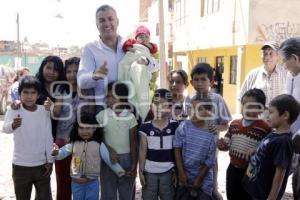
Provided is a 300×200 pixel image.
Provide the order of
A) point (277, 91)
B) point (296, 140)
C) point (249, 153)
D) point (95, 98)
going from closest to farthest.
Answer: point (296, 140)
point (249, 153)
point (95, 98)
point (277, 91)

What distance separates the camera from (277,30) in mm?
9914

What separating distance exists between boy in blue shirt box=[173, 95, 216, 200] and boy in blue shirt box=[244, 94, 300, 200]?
1.26ft

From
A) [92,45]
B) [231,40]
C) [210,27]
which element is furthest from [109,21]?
[210,27]

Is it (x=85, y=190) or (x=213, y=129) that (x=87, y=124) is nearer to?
(x=85, y=190)

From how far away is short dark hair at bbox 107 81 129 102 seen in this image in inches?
115

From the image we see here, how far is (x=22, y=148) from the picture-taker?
2975mm

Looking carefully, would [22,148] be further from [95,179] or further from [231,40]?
[231,40]

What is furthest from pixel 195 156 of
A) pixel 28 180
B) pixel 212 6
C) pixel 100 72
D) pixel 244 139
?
pixel 212 6

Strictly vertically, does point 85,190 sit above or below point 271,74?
below

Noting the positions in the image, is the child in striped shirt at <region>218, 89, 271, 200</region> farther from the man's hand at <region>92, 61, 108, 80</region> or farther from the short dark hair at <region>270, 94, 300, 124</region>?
the man's hand at <region>92, 61, 108, 80</region>

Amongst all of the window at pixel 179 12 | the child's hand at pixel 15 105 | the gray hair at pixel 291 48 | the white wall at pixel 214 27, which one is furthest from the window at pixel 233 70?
the child's hand at pixel 15 105

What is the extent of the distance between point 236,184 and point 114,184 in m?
1.04

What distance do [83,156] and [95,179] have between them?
226mm

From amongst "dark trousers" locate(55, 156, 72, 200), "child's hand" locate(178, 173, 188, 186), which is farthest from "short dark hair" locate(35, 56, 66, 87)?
"child's hand" locate(178, 173, 188, 186)
